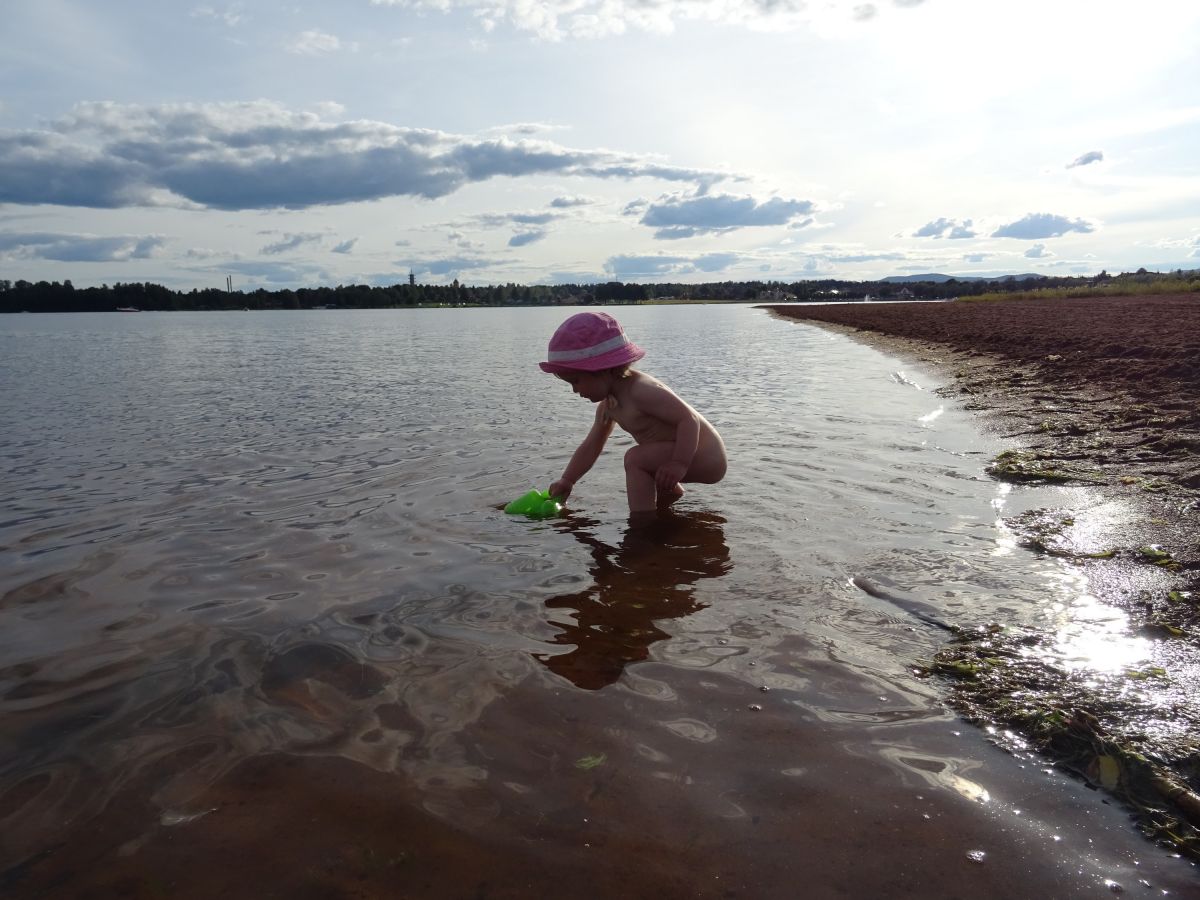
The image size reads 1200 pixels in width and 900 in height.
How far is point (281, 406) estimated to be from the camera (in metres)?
11.0

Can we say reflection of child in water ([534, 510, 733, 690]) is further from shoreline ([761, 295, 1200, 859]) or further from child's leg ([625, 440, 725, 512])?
shoreline ([761, 295, 1200, 859])

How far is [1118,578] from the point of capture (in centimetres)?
348

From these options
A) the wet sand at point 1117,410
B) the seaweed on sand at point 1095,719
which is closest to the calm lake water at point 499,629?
the seaweed on sand at point 1095,719

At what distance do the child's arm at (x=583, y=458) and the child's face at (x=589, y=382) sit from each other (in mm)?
140

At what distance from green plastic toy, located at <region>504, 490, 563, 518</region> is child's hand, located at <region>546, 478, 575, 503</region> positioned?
0.17ft

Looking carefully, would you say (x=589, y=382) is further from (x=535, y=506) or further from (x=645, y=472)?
(x=535, y=506)

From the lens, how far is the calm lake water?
219 centimetres

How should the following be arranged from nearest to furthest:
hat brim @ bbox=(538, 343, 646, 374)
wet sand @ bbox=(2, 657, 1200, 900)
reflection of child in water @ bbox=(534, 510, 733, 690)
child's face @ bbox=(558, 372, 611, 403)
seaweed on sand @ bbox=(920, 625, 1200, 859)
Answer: wet sand @ bbox=(2, 657, 1200, 900)
seaweed on sand @ bbox=(920, 625, 1200, 859)
reflection of child in water @ bbox=(534, 510, 733, 690)
hat brim @ bbox=(538, 343, 646, 374)
child's face @ bbox=(558, 372, 611, 403)

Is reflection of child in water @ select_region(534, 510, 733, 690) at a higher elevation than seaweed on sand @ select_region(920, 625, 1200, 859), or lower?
lower

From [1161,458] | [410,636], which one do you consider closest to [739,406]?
[1161,458]

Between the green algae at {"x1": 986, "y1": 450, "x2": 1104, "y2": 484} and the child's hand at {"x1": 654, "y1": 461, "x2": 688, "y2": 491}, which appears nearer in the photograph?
the child's hand at {"x1": 654, "y1": 461, "x2": 688, "y2": 491}

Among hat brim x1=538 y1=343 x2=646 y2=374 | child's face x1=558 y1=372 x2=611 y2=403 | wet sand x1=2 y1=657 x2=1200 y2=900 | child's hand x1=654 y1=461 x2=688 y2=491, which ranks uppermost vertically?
hat brim x1=538 y1=343 x2=646 y2=374

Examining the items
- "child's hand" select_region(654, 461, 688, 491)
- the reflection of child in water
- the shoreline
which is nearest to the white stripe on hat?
"child's hand" select_region(654, 461, 688, 491)

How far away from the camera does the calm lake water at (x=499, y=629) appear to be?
86.3 inches
